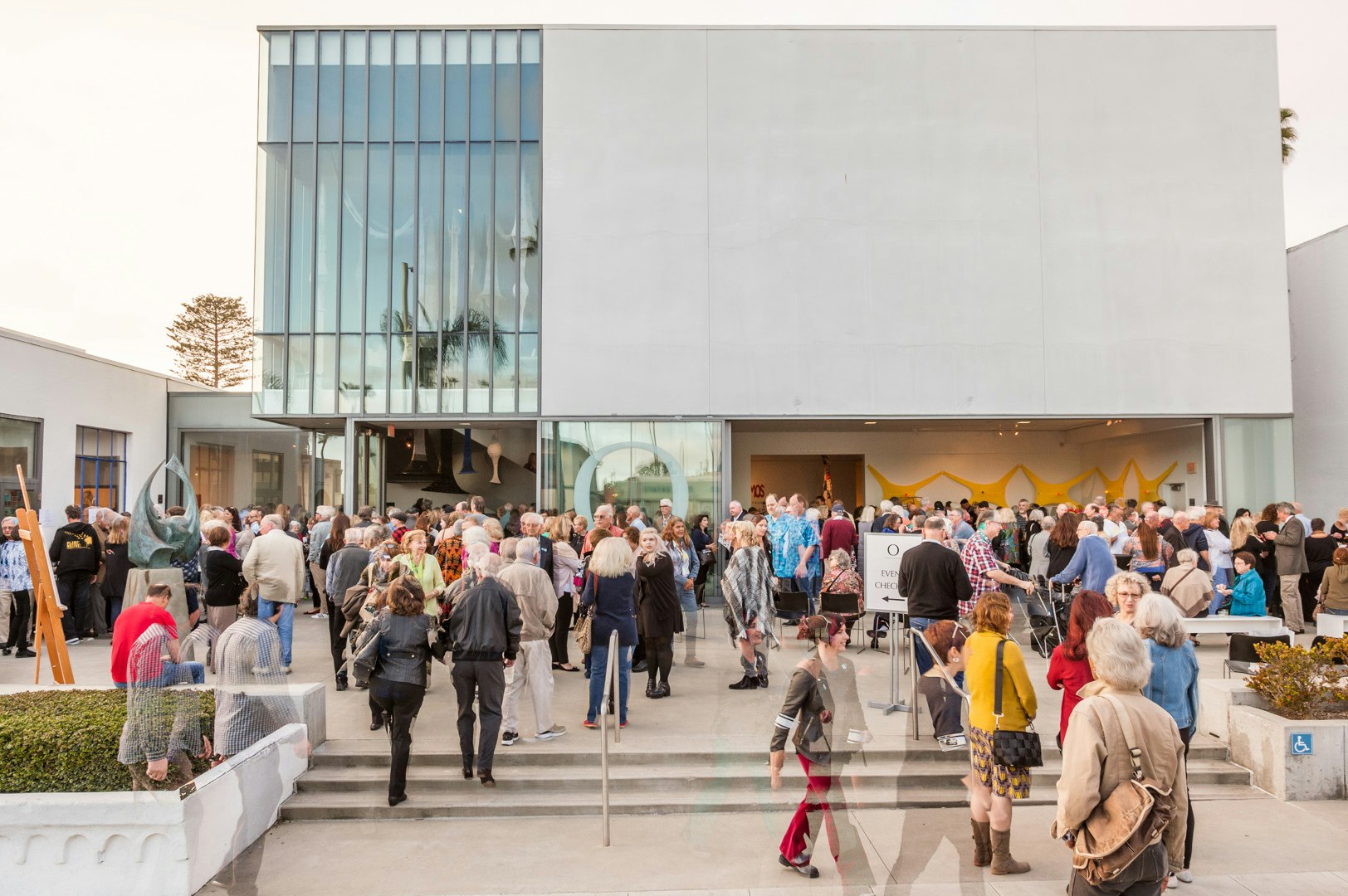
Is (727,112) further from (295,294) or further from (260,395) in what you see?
(260,395)

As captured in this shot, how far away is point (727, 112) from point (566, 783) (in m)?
14.2

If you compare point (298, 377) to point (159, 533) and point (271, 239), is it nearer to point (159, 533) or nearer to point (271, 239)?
point (271, 239)

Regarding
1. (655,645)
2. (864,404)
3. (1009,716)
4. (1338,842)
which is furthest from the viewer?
(864,404)

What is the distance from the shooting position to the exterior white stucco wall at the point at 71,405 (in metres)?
18.8

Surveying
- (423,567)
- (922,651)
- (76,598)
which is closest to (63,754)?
(423,567)

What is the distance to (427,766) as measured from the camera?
23.5ft

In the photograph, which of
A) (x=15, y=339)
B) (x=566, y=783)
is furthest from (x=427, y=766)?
(x=15, y=339)

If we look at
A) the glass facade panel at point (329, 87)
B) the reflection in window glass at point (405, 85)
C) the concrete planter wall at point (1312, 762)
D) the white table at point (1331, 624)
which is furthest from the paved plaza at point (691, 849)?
the glass facade panel at point (329, 87)

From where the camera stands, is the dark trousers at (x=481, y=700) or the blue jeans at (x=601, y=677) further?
the blue jeans at (x=601, y=677)

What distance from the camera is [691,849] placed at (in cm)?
596

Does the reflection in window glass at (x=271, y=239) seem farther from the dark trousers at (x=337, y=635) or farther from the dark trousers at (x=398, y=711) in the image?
the dark trousers at (x=398, y=711)

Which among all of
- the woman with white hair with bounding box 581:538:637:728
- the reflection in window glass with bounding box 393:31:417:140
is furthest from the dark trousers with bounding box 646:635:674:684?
the reflection in window glass with bounding box 393:31:417:140

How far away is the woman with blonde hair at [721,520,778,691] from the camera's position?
941cm

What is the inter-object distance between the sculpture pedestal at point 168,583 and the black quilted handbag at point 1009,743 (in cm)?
722
